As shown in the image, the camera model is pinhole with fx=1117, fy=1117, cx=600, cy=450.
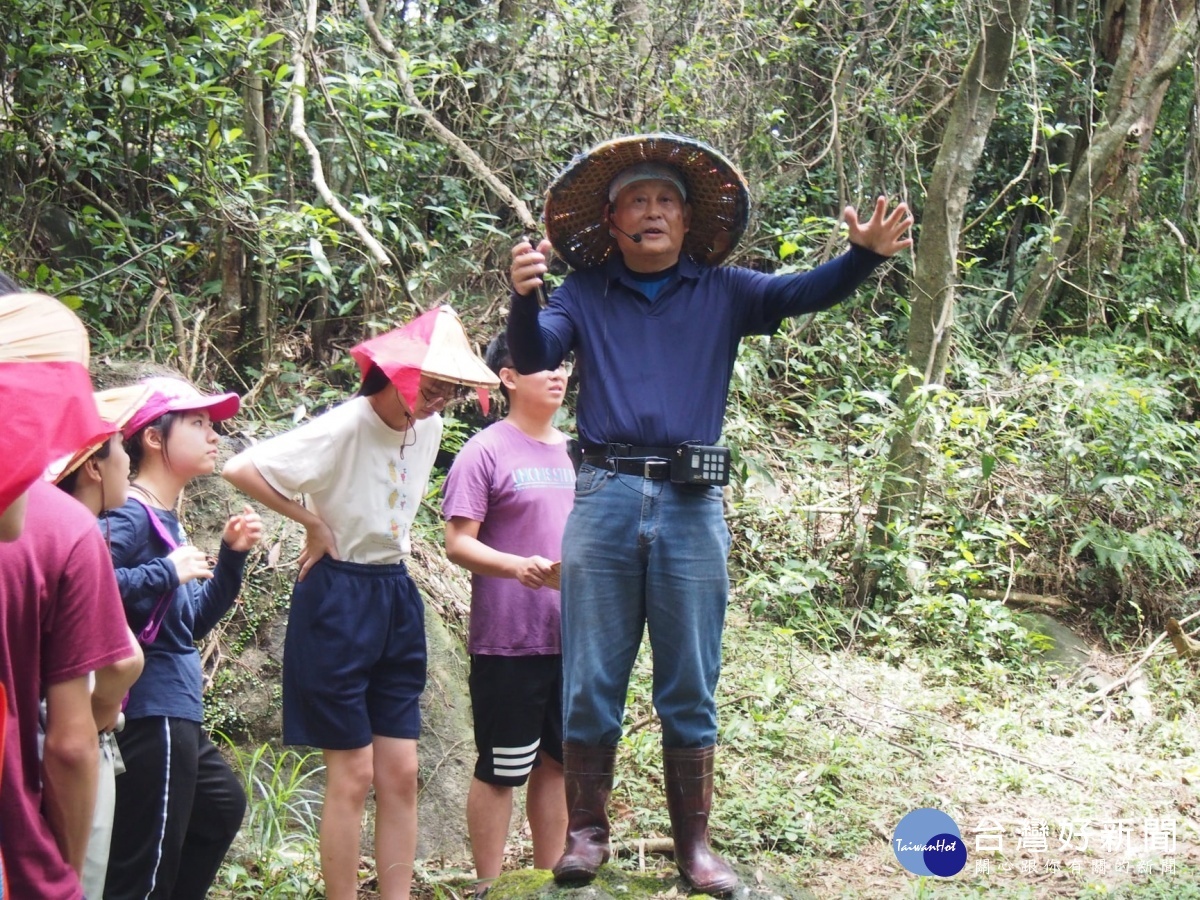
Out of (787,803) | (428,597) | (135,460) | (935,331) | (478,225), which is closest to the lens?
(135,460)

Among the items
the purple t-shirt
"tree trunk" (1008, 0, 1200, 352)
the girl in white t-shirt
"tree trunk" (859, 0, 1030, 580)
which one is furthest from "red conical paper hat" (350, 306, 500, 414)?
"tree trunk" (1008, 0, 1200, 352)

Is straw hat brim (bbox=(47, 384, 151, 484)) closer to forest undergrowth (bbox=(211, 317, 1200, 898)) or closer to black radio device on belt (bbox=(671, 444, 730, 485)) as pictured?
black radio device on belt (bbox=(671, 444, 730, 485))

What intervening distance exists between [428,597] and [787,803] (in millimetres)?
1907

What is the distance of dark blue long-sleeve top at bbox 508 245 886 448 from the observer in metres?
3.04

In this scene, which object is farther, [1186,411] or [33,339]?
[1186,411]

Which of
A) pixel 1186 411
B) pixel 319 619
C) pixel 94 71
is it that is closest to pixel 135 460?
pixel 319 619

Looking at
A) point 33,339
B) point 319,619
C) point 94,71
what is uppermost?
point 94,71

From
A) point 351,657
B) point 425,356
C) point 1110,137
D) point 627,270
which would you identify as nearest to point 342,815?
point 351,657

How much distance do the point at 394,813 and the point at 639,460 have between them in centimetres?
142

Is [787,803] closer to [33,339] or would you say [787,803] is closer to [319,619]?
[319,619]

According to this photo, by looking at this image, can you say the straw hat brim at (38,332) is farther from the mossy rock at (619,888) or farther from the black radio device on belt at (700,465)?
the mossy rock at (619,888)

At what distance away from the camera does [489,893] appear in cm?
324

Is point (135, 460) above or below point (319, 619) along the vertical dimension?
above

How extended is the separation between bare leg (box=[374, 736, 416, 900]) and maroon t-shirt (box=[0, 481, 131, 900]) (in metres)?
1.52
